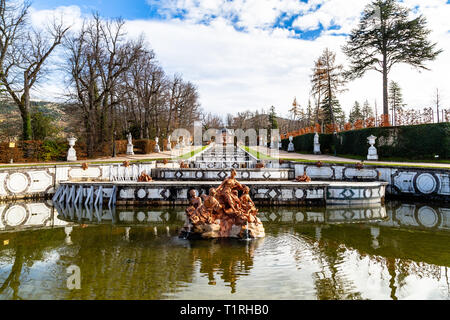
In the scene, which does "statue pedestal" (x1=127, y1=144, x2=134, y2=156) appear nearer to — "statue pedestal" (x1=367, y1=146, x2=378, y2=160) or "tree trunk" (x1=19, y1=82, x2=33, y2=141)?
"tree trunk" (x1=19, y1=82, x2=33, y2=141)

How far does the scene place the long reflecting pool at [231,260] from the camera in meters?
4.09

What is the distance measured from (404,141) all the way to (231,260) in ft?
64.4

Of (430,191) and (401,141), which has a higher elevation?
(401,141)

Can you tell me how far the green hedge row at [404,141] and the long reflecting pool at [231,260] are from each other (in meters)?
11.6

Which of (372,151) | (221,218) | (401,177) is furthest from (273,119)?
(221,218)

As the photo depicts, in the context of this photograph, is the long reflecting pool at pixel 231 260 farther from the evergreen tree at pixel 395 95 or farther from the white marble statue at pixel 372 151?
the evergreen tree at pixel 395 95

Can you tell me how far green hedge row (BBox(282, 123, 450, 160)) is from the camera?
1791 cm

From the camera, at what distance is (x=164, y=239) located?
6.81 meters

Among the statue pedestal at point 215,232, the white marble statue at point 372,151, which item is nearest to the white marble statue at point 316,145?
the white marble statue at point 372,151

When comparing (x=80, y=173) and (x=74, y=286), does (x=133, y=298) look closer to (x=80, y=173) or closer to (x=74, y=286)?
(x=74, y=286)

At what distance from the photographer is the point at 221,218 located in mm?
6926

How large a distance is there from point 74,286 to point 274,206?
8424 millimetres

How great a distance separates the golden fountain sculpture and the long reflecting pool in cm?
31
